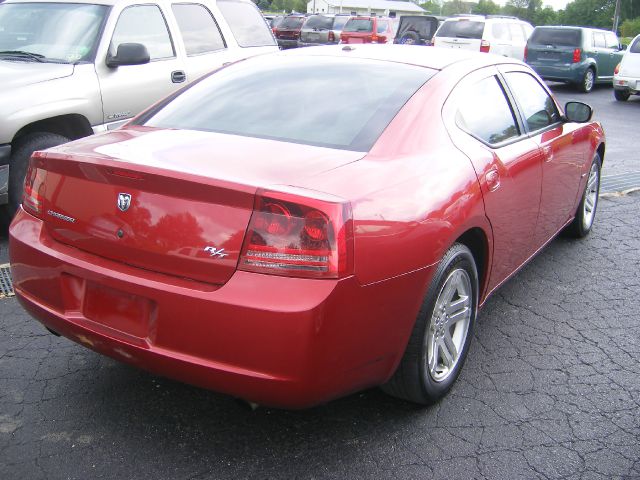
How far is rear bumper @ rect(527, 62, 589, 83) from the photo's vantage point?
59.8 feet

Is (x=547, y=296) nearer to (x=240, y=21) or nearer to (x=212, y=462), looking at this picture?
(x=212, y=462)

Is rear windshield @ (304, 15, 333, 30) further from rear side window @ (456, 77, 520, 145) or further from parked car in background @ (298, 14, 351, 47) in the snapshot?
rear side window @ (456, 77, 520, 145)

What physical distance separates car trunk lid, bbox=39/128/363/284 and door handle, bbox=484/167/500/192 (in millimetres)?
815

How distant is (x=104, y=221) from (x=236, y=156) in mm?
567

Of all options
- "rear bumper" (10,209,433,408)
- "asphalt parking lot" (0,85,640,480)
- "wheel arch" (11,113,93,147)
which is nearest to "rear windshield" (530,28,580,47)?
"wheel arch" (11,113,93,147)

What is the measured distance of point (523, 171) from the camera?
3.79 m

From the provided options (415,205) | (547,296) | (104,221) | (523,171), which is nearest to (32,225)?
(104,221)

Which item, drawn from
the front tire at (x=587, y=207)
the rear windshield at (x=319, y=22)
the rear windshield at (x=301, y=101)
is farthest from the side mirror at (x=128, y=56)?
the rear windshield at (x=319, y=22)

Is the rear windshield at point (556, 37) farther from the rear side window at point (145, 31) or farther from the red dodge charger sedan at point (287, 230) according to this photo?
the red dodge charger sedan at point (287, 230)

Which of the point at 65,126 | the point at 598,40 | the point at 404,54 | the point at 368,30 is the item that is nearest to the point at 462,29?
the point at 598,40

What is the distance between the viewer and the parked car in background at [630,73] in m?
16.1

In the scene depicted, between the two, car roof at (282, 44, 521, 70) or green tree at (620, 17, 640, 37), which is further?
green tree at (620, 17, 640, 37)

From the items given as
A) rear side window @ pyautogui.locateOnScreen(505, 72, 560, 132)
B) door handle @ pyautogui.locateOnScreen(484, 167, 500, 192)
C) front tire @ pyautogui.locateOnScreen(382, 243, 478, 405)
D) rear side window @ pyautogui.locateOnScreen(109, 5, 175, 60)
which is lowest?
front tire @ pyautogui.locateOnScreen(382, 243, 478, 405)

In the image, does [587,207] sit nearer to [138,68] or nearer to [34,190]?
[138,68]
